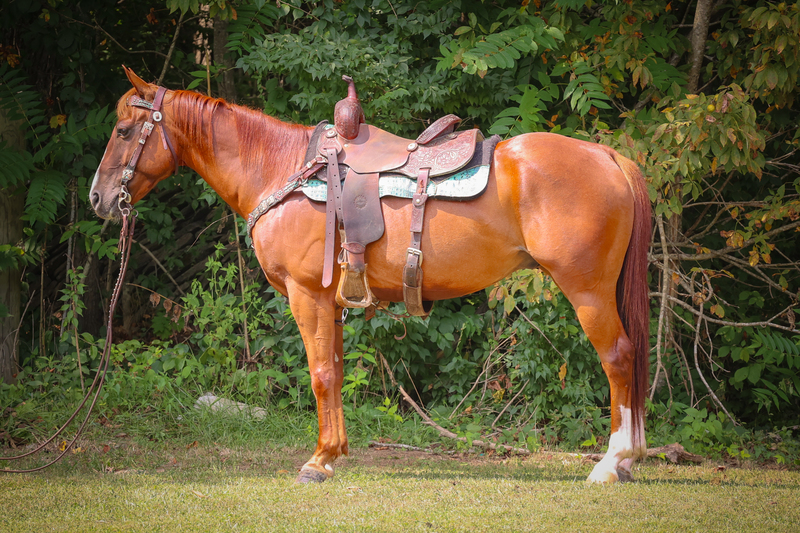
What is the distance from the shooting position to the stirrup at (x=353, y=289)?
4004 mm

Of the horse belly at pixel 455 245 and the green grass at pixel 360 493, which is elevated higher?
the horse belly at pixel 455 245

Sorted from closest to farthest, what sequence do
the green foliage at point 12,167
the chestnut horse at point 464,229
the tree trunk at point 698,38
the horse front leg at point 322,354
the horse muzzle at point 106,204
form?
the chestnut horse at point 464,229, the horse front leg at point 322,354, the horse muzzle at point 106,204, the green foliage at point 12,167, the tree trunk at point 698,38

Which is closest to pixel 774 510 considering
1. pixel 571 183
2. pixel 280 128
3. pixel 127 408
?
pixel 571 183

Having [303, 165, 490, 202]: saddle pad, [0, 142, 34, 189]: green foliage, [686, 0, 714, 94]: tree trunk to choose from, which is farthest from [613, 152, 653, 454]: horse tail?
[0, 142, 34, 189]: green foliage

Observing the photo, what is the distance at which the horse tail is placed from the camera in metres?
3.91

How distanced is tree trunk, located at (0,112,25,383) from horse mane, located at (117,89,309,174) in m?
2.55

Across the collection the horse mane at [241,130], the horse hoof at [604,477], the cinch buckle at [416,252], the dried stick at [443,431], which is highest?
the horse mane at [241,130]

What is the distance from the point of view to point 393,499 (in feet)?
11.7

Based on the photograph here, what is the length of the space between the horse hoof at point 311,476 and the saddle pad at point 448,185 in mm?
1620

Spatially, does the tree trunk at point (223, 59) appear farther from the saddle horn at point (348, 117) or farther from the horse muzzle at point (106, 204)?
the saddle horn at point (348, 117)

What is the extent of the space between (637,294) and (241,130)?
2526 millimetres

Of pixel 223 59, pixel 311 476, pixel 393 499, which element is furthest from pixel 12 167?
pixel 393 499

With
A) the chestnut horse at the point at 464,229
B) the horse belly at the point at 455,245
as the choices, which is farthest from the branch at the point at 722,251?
the horse belly at the point at 455,245

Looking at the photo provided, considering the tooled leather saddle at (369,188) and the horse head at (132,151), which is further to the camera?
the horse head at (132,151)
